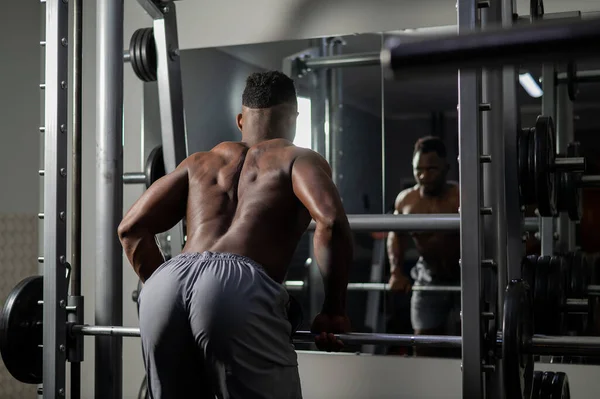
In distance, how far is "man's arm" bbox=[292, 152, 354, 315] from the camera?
1.90 meters

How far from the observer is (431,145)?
3.52 metres

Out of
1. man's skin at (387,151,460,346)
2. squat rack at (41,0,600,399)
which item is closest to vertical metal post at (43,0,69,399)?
squat rack at (41,0,600,399)

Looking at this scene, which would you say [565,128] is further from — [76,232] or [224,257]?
[76,232]

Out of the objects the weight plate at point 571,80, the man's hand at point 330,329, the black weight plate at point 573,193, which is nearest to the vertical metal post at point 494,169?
the man's hand at point 330,329

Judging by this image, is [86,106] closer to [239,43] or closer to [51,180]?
[239,43]

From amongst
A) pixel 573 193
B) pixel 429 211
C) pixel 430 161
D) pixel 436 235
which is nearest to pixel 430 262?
pixel 436 235

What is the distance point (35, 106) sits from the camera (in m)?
4.36

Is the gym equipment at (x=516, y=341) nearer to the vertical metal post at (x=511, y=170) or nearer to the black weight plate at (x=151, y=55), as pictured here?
the vertical metal post at (x=511, y=170)

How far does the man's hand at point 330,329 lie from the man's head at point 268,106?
53 centimetres

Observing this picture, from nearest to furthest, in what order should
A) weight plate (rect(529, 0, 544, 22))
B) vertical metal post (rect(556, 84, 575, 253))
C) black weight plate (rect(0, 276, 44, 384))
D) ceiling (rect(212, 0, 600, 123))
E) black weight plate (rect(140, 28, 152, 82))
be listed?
1. black weight plate (rect(0, 276, 44, 384))
2. weight plate (rect(529, 0, 544, 22))
3. black weight plate (rect(140, 28, 152, 82))
4. vertical metal post (rect(556, 84, 575, 253))
5. ceiling (rect(212, 0, 600, 123))

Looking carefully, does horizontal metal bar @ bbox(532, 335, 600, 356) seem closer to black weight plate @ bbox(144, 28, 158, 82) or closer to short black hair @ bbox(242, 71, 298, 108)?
short black hair @ bbox(242, 71, 298, 108)

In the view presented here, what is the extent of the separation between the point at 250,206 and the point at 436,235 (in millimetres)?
1904

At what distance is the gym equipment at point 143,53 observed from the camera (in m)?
2.90

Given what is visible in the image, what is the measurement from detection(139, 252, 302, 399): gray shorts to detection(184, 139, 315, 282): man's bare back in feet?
0.20
